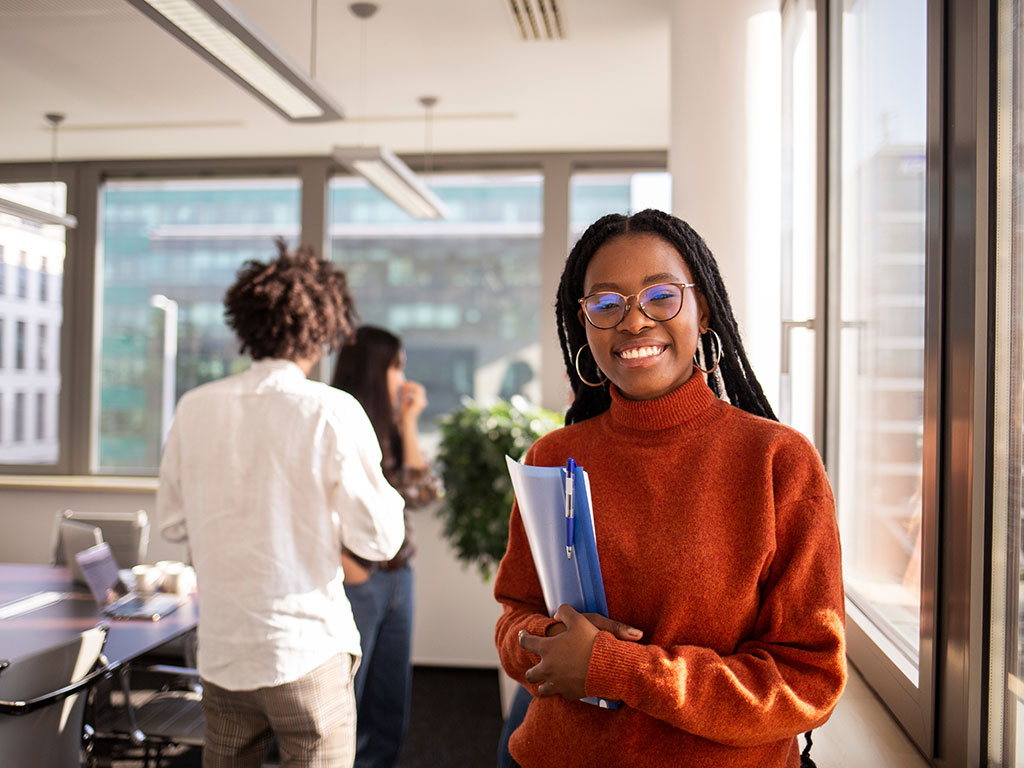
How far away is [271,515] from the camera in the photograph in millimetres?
1869

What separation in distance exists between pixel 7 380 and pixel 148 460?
1020mm

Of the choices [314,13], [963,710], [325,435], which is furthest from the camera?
[314,13]

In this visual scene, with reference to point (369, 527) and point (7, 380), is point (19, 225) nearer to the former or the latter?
point (7, 380)

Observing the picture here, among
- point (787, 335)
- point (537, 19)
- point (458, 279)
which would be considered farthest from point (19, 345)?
point (787, 335)

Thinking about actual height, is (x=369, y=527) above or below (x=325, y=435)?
below

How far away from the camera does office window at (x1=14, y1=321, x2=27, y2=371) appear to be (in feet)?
17.0

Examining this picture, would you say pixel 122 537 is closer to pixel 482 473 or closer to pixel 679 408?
pixel 482 473

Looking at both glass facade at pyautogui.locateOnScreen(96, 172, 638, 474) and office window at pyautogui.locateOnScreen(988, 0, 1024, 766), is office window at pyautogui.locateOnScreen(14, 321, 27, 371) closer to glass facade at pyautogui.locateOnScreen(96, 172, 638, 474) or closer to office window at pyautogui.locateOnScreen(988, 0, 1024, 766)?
glass facade at pyautogui.locateOnScreen(96, 172, 638, 474)

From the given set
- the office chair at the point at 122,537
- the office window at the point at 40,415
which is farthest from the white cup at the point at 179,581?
the office window at the point at 40,415

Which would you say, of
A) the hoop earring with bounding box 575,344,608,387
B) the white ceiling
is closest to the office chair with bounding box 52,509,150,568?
the white ceiling

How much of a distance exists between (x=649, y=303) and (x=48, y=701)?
5.67ft

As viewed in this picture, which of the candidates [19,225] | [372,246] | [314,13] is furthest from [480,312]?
[19,225]

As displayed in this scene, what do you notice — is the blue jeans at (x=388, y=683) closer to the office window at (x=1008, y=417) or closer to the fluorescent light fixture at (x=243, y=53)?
the fluorescent light fixture at (x=243, y=53)

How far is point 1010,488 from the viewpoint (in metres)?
1.11
